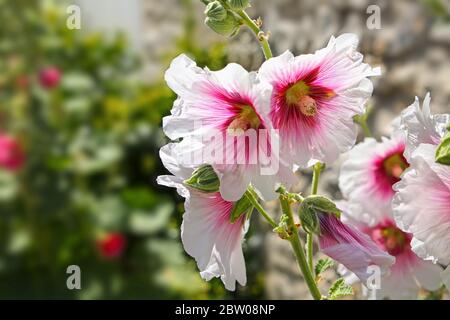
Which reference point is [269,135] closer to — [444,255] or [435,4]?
[444,255]

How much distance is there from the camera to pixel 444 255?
0.57m

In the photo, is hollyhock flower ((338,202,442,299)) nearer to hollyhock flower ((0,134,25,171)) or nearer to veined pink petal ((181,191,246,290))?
veined pink petal ((181,191,246,290))

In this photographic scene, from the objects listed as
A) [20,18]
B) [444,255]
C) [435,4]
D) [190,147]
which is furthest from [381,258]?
[20,18]

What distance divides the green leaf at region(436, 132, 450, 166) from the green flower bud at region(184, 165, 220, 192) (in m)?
0.16

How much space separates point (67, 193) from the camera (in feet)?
7.89

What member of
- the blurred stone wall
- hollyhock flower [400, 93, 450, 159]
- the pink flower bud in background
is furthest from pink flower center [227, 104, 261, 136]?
the pink flower bud in background

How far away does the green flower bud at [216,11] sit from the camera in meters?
0.61

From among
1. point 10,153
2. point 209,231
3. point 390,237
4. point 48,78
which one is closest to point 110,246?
point 10,153

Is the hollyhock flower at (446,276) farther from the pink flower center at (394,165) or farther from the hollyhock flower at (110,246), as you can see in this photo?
the hollyhock flower at (110,246)

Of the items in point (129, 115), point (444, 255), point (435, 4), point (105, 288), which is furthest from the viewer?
point (129, 115)

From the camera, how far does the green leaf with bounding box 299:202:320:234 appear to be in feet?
1.96

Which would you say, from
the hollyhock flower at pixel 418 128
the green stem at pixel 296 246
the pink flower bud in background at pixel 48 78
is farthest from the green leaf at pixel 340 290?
the pink flower bud in background at pixel 48 78
